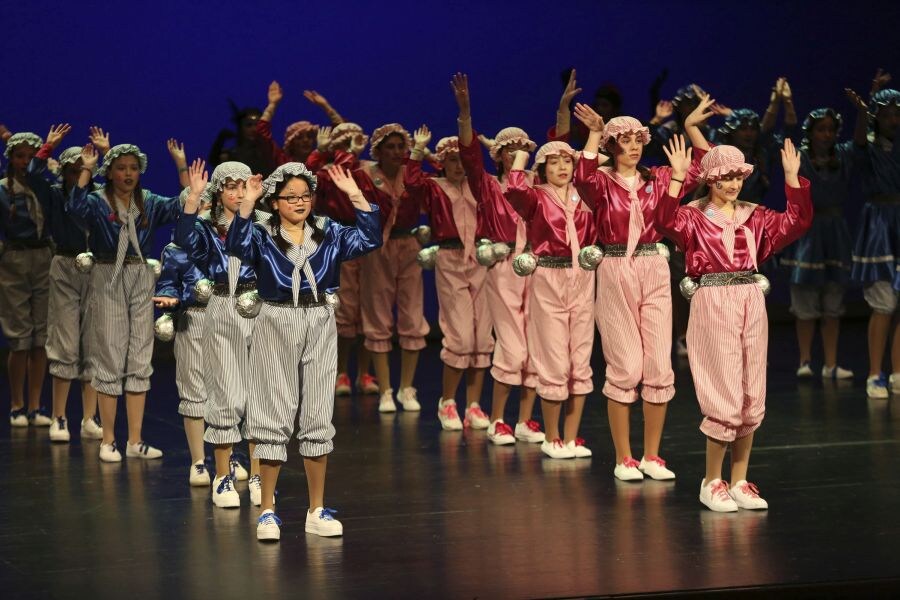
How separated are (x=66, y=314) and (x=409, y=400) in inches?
79.4

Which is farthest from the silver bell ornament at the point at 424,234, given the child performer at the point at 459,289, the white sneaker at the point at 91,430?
the white sneaker at the point at 91,430

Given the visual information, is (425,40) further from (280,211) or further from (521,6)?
(280,211)

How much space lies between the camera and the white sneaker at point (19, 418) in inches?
305

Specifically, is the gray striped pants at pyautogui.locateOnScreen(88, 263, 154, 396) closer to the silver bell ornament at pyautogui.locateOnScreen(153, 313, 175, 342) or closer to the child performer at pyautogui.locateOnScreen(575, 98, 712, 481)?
the silver bell ornament at pyautogui.locateOnScreen(153, 313, 175, 342)

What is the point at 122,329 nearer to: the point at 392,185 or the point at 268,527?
the point at 392,185

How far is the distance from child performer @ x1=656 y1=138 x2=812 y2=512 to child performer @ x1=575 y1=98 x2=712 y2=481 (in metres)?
0.52

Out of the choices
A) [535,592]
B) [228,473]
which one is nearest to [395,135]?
[228,473]

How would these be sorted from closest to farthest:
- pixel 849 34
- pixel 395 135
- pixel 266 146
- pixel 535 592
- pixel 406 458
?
pixel 535 592
pixel 406 458
pixel 395 135
pixel 266 146
pixel 849 34

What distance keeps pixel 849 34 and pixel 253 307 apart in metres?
7.98

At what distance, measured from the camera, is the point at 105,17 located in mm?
9922

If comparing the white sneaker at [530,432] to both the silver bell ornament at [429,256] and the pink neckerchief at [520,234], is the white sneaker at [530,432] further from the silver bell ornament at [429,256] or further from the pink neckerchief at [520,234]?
the silver bell ornament at [429,256]

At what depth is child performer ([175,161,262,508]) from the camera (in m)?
5.65

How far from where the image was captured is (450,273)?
7.58m

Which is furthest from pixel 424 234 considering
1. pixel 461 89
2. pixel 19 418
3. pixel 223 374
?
pixel 19 418
